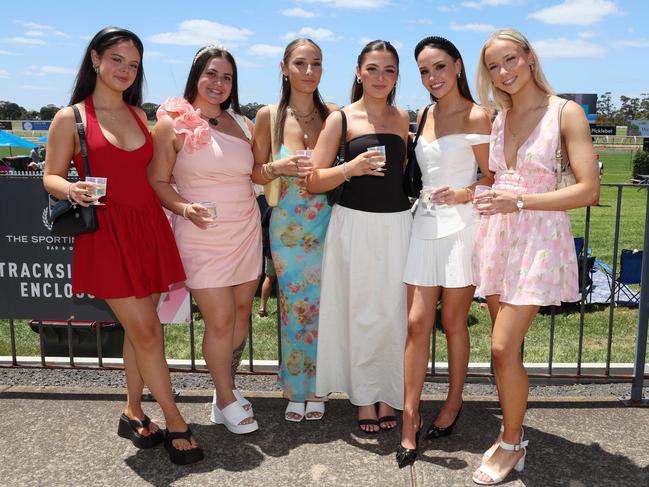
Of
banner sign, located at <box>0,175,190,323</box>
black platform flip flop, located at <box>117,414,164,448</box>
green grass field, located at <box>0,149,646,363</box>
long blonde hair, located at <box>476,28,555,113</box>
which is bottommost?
green grass field, located at <box>0,149,646,363</box>

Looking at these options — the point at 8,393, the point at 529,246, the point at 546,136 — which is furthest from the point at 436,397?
the point at 8,393

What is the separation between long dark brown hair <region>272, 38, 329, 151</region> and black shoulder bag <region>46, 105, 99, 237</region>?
1.03 meters

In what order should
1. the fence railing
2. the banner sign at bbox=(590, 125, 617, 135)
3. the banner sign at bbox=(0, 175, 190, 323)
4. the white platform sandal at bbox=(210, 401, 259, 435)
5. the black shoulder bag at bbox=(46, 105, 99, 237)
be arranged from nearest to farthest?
1. the black shoulder bag at bbox=(46, 105, 99, 237)
2. the white platform sandal at bbox=(210, 401, 259, 435)
3. the fence railing
4. the banner sign at bbox=(0, 175, 190, 323)
5. the banner sign at bbox=(590, 125, 617, 135)

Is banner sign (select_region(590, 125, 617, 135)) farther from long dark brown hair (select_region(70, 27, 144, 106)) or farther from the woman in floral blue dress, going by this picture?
long dark brown hair (select_region(70, 27, 144, 106))

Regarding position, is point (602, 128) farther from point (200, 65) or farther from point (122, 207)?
point (122, 207)

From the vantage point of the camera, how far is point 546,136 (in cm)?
271

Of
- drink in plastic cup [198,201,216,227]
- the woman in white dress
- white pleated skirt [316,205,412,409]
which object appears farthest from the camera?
white pleated skirt [316,205,412,409]

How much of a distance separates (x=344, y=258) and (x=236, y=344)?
0.86 m

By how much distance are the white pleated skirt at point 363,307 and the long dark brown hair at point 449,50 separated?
0.71 m

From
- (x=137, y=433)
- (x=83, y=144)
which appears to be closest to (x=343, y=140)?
(x=83, y=144)

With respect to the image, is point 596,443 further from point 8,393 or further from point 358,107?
point 8,393

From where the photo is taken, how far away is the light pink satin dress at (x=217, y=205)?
125 inches

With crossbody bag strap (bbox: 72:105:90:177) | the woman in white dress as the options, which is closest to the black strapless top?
the woman in white dress

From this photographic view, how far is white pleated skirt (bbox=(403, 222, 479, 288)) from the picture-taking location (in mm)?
3057
